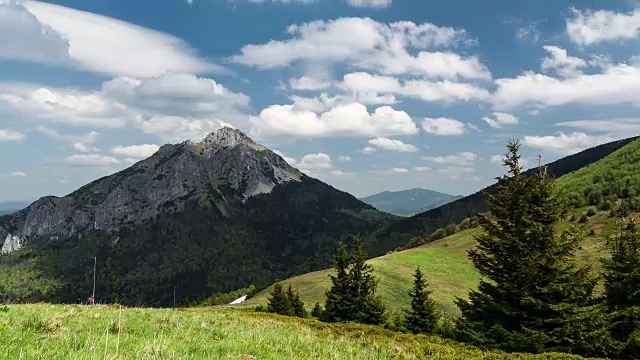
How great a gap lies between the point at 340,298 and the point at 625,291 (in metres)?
33.7

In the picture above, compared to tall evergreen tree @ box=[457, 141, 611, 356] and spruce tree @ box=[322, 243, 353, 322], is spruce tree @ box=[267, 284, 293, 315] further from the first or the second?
tall evergreen tree @ box=[457, 141, 611, 356]

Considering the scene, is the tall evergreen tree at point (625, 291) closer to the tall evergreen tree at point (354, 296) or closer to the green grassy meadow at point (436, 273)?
the tall evergreen tree at point (354, 296)

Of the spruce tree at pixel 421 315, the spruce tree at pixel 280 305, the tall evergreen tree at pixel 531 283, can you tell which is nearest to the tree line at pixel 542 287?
the tall evergreen tree at pixel 531 283

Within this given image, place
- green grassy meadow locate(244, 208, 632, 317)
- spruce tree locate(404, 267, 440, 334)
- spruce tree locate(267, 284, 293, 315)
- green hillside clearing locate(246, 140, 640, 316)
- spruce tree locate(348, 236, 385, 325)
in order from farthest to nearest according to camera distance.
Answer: green hillside clearing locate(246, 140, 640, 316)
green grassy meadow locate(244, 208, 632, 317)
spruce tree locate(267, 284, 293, 315)
spruce tree locate(348, 236, 385, 325)
spruce tree locate(404, 267, 440, 334)

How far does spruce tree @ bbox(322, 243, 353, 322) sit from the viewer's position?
56.0 metres

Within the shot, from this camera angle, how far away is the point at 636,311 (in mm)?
27312

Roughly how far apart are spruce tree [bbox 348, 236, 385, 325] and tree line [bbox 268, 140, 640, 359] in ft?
82.7

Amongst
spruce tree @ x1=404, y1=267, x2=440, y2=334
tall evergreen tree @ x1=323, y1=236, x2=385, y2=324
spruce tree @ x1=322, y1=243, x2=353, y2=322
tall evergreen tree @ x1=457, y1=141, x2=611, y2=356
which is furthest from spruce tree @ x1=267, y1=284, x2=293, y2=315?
tall evergreen tree @ x1=457, y1=141, x2=611, y2=356

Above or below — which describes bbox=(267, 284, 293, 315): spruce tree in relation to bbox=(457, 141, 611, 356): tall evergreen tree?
below

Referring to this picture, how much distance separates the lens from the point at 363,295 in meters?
56.7

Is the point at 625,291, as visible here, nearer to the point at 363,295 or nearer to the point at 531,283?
the point at 531,283

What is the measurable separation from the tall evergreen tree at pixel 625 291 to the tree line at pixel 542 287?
5 centimetres

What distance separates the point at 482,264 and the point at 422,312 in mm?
24144

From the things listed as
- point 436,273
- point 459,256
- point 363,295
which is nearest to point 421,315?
point 363,295
